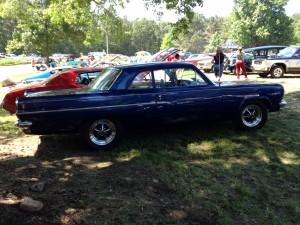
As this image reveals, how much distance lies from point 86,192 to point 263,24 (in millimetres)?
54314

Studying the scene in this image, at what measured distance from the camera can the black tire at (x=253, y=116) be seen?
683 centimetres

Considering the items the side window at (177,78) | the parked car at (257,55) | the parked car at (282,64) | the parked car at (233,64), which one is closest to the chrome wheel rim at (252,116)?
the side window at (177,78)

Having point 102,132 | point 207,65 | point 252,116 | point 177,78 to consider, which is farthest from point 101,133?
point 207,65

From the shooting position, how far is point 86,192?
4359mm

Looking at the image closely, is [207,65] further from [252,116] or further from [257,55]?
[252,116]

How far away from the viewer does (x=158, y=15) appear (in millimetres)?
12547

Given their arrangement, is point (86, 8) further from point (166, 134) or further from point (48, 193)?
point (48, 193)

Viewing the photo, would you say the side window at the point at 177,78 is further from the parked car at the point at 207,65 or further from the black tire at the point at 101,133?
the parked car at the point at 207,65

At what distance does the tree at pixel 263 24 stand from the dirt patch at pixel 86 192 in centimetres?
5122

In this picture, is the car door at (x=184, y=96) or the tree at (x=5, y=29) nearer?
the car door at (x=184, y=96)

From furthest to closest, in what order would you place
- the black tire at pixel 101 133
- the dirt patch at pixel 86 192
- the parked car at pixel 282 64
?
the parked car at pixel 282 64, the black tire at pixel 101 133, the dirt patch at pixel 86 192

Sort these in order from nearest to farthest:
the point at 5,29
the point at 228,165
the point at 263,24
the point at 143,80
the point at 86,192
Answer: the point at 86,192
the point at 228,165
the point at 143,80
the point at 263,24
the point at 5,29

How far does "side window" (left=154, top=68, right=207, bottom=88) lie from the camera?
20.9 feet

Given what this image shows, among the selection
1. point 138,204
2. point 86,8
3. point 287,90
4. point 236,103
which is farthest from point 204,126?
point 86,8
